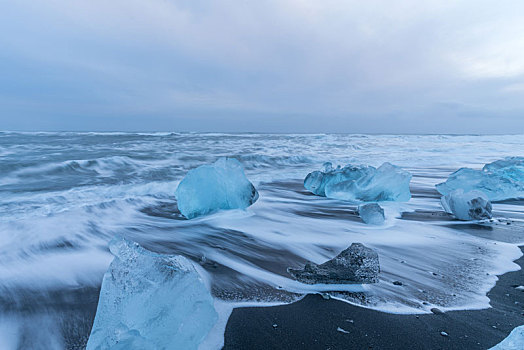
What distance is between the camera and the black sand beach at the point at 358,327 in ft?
4.49

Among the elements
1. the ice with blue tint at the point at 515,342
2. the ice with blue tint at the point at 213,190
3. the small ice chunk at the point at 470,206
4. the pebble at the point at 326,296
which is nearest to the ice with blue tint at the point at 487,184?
the small ice chunk at the point at 470,206

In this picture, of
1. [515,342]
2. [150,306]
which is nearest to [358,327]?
[515,342]

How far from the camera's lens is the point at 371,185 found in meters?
4.71

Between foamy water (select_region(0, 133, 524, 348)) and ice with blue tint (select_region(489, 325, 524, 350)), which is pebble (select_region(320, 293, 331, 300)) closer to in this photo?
foamy water (select_region(0, 133, 524, 348))

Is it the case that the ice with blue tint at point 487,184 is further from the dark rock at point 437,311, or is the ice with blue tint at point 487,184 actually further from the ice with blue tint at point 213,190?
the dark rock at point 437,311

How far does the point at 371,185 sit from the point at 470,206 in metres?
1.47

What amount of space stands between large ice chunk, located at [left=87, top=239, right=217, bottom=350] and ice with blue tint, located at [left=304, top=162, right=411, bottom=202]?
3.94 metres

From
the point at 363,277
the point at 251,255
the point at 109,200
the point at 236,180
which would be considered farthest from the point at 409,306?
the point at 109,200

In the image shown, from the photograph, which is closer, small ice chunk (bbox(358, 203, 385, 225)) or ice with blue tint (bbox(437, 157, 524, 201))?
small ice chunk (bbox(358, 203, 385, 225))

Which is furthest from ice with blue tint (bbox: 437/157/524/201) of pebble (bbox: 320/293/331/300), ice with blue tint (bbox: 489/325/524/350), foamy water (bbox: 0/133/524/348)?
ice with blue tint (bbox: 489/325/524/350)

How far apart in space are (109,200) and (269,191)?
9.53ft

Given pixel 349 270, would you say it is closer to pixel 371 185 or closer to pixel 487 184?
pixel 371 185

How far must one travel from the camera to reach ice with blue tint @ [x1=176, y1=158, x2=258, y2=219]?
3.69 meters

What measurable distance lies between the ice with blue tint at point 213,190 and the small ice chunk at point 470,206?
2577mm
